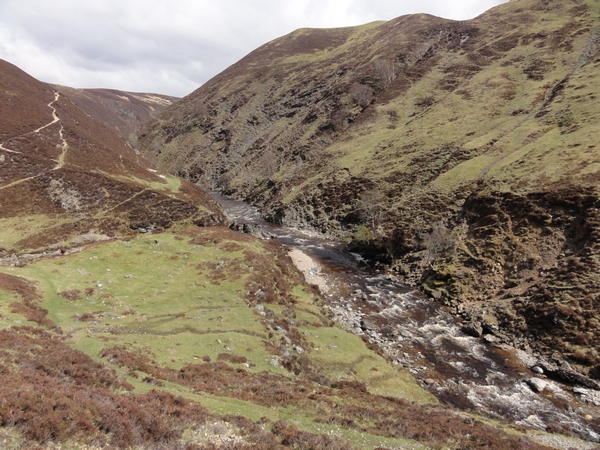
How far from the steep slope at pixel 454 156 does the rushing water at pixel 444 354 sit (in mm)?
3993

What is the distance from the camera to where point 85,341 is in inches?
735

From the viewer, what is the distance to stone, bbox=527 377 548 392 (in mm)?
26766

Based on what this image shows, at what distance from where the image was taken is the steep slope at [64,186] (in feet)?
145

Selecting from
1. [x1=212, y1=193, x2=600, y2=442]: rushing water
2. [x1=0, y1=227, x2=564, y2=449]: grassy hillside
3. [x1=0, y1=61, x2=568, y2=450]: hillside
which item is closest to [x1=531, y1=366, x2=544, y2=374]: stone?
[x1=212, y1=193, x2=600, y2=442]: rushing water

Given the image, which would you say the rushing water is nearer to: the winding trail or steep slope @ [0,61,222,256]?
steep slope @ [0,61,222,256]

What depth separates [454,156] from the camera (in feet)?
225

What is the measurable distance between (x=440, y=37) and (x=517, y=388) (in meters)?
153

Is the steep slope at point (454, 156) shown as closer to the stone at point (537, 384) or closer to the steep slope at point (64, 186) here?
the stone at point (537, 384)

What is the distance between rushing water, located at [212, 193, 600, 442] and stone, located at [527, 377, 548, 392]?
275 mm

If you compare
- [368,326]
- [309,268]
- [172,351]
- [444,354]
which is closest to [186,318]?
[172,351]

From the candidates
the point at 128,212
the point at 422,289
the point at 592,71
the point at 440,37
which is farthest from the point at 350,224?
the point at 440,37

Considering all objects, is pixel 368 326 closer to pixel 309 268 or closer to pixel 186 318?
pixel 309 268

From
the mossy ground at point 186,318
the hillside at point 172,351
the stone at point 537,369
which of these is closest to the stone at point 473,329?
the stone at point 537,369

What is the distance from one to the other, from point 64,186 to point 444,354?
5655 cm
